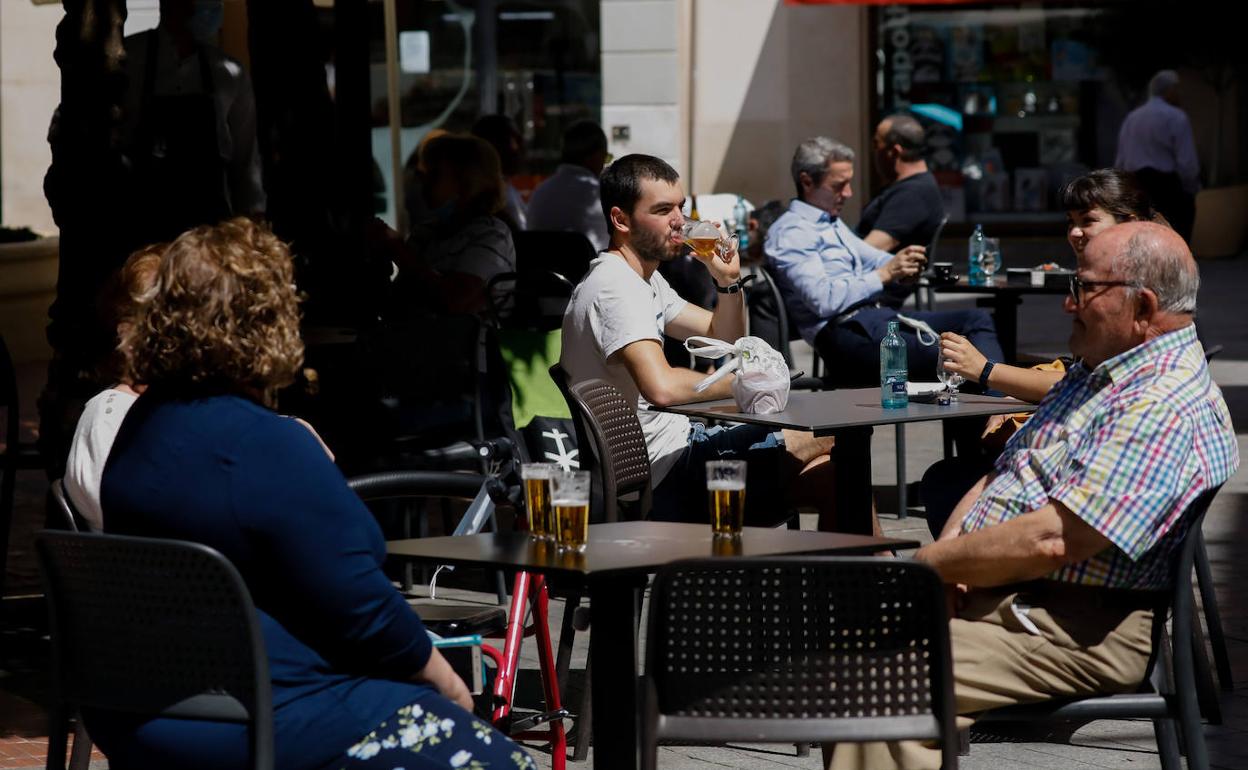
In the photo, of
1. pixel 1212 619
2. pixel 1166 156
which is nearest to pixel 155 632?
pixel 1212 619

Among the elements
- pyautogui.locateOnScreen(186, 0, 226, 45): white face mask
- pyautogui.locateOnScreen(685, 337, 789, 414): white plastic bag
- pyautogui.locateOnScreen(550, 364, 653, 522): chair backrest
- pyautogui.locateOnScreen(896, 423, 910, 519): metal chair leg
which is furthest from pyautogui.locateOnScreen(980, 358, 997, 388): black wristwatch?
pyautogui.locateOnScreen(186, 0, 226, 45): white face mask

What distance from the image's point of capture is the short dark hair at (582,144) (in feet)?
32.8

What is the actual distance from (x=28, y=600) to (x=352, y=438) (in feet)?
4.05

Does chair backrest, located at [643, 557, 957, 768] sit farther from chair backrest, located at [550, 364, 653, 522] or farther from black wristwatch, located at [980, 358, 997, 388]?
black wristwatch, located at [980, 358, 997, 388]

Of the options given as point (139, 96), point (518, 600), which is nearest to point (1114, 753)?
point (518, 600)

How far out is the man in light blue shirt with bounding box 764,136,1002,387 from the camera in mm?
7051

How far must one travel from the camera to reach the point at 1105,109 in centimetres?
1995

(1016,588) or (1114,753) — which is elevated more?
(1016,588)

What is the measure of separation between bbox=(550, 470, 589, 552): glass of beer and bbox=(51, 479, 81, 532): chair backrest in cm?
116

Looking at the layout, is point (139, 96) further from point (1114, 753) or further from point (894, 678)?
point (894, 678)

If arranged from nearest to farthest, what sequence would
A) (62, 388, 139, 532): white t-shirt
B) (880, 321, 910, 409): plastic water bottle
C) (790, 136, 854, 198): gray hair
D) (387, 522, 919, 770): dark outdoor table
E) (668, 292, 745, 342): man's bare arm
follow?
(387, 522, 919, 770): dark outdoor table, (62, 388, 139, 532): white t-shirt, (880, 321, 910, 409): plastic water bottle, (668, 292, 745, 342): man's bare arm, (790, 136, 854, 198): gray hair

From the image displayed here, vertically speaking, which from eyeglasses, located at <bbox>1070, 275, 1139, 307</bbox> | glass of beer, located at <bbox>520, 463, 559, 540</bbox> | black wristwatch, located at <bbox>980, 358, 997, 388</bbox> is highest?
eyeglasses, located at <bbox>1070, 275, 1139, 307</bbox>

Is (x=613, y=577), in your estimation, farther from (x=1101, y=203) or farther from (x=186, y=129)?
(x=186, y=129)

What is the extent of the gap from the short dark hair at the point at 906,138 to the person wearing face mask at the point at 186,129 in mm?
3233
